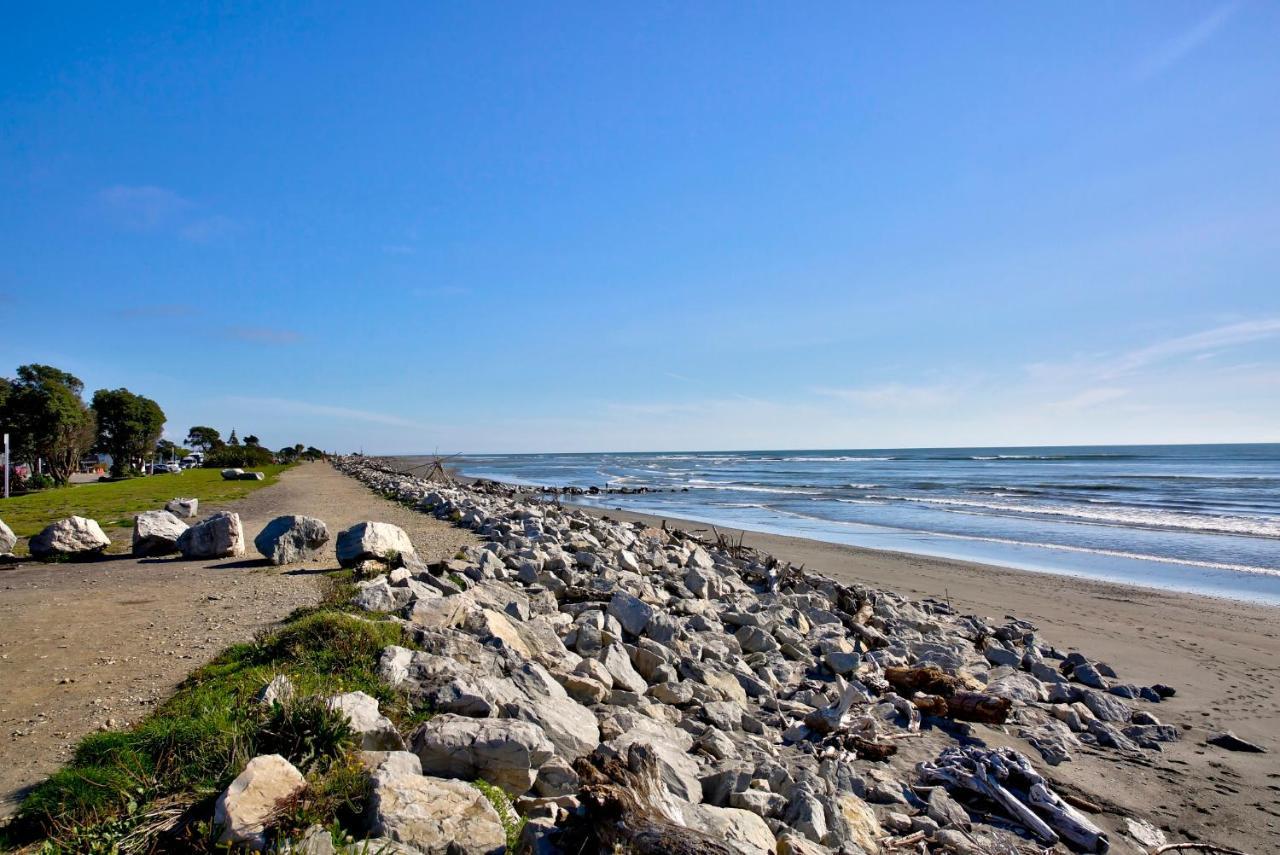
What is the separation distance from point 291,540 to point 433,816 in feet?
27.5

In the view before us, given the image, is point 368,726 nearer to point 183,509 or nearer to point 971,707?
point 971,707

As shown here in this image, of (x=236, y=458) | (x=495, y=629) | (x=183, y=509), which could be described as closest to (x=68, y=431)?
(x=236, y=458)

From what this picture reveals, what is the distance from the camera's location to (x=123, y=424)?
159 feet

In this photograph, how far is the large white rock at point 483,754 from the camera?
3570mm

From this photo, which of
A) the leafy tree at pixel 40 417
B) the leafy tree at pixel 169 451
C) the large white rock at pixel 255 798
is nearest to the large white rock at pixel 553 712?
the large white rock at pixel 255 798

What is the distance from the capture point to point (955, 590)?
528 inches

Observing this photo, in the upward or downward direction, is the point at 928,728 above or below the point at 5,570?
below

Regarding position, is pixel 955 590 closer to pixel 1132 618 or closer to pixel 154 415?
pixel 1132 618

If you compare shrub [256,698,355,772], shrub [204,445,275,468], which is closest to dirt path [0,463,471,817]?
shrub [256,698,355,772]

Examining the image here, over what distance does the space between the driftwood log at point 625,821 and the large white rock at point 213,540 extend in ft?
32.0

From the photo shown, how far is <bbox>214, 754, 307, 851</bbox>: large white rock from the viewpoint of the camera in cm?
269

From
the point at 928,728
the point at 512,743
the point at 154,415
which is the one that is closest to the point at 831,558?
the point at 928,728

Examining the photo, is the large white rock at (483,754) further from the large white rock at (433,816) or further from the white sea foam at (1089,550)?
the white sea foam at (1089,550)

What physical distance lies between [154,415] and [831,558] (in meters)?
53.6
